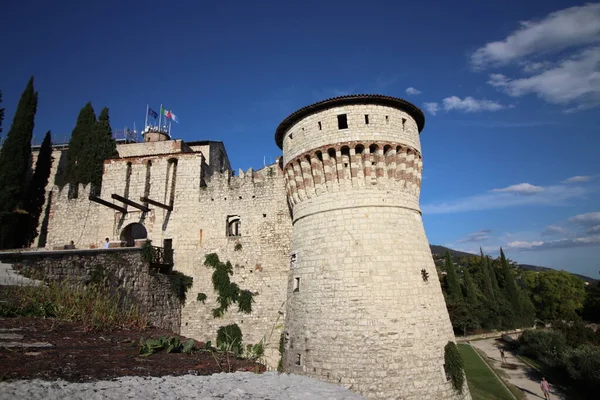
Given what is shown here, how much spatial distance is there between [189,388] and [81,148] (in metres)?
29.2

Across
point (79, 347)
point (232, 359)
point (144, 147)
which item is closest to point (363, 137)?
point (232, 359)

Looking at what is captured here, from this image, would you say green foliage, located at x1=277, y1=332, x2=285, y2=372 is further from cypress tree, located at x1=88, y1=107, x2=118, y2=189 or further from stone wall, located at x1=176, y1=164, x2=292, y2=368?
cypress tree, located at x1=88, y1=107, x2=118, y2=189

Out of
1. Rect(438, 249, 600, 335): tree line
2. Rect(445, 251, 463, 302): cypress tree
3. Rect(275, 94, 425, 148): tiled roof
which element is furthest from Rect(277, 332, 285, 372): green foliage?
Rect(445, 251, 463, 302): cypress tree

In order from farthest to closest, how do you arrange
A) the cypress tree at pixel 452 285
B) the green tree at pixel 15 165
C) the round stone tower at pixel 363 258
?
the cypress tree at pixel 452 285 < the green tree at pixel 15 165 < the round stone tower at pixel 363 258

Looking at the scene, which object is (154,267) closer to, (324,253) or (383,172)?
(324,253)

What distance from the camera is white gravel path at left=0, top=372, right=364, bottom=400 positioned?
10.1 ft

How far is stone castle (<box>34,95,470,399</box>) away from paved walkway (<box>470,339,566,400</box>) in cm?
1253

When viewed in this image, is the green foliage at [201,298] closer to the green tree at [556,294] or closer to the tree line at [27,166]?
the tree line at [27,166]

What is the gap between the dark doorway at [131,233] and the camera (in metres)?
19.3

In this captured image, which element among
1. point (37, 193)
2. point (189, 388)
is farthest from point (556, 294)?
point (37, 193)

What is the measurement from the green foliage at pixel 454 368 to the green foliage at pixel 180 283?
1254 cm

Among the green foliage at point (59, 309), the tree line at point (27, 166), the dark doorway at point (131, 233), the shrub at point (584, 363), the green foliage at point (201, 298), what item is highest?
the tree line at point (27, 166)

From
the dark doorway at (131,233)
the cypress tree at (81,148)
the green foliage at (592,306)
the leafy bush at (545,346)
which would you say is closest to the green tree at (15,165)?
the cypress tree at (81,148)

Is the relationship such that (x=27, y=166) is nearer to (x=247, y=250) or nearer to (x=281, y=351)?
(x=247, y=250)
